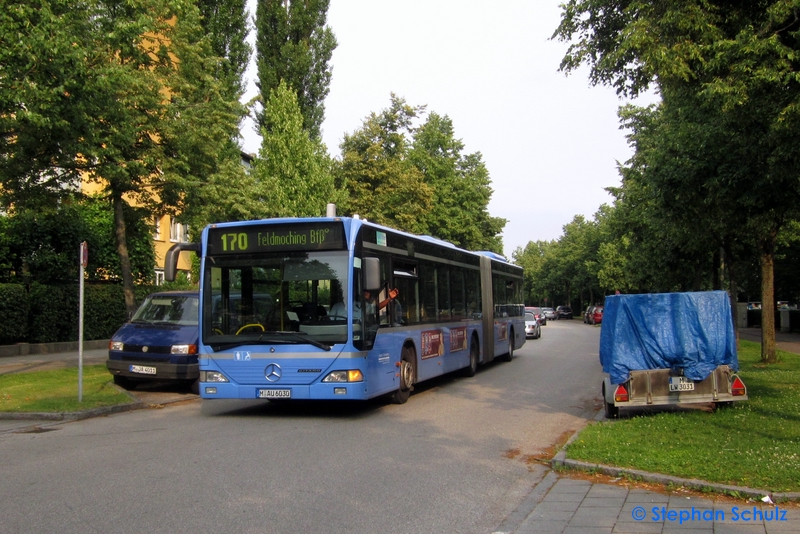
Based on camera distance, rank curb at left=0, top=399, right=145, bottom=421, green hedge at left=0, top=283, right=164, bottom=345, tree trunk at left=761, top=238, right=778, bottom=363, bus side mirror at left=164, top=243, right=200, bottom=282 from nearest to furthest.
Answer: bus side mirror at left=164, top=243, right=200, bottom=282 → curb at left=0, top=399, right=145, bottom=421 → tree trunk at left=761, top=238, right=778, bottom=363 → green hedge at left=0, top=283, right=164, bottom=345

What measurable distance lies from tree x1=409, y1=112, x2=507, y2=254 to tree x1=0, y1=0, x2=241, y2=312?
29234 mm

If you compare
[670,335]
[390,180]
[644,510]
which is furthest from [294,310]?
[390,180]

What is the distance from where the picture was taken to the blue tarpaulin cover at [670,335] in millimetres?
10203

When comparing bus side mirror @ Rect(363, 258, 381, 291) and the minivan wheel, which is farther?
the minivan wheel

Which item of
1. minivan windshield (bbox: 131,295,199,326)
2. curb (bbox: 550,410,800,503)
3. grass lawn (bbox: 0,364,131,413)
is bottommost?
curb (bbox: 550,410,800,503)

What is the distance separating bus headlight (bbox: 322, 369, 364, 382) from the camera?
408 inches

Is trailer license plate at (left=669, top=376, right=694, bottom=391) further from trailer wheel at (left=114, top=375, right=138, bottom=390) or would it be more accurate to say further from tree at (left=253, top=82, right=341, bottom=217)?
tree at (left=253, top=82, right=341, bottom=217)

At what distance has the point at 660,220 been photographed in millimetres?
15898

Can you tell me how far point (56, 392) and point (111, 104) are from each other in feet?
18.8

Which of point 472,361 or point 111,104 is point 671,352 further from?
point 111,104

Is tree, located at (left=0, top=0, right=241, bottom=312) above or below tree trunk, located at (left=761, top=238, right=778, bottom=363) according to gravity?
above

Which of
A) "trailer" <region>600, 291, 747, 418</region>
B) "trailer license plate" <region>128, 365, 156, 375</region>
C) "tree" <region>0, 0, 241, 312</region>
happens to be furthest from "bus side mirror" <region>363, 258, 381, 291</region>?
"tree" <region>0, 0, 241, 312</region>

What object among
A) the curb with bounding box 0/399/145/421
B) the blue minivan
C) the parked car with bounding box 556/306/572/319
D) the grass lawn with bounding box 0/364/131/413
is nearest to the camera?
the curb with bounding box 0/399/145/421

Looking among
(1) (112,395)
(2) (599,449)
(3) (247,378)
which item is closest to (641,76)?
(2) (599,449)
